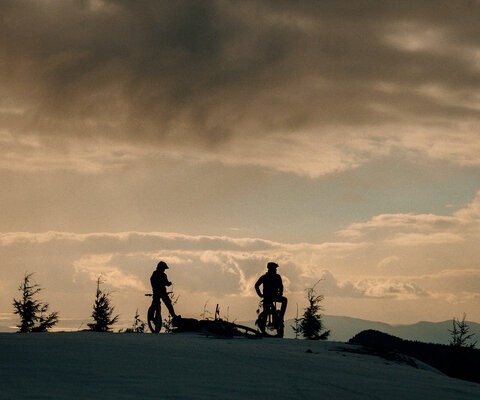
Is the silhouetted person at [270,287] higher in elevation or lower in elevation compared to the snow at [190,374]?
higher

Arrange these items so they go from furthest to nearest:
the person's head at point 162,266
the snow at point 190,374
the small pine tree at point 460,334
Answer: the small pine tree at point 460,334 < the person's head at point 162,266 < the snow at point 190,374

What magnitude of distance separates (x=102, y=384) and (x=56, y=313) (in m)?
44.3

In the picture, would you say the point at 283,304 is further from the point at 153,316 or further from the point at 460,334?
the point at 460,334

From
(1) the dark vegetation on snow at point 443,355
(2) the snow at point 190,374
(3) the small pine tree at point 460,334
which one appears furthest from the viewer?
(3) the small pine tree at point 460,334

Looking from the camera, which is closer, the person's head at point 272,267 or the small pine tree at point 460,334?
the person's head at point 272,267

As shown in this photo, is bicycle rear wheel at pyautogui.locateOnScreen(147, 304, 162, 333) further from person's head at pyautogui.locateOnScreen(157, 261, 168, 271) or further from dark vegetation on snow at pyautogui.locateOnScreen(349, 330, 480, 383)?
dark vegetation on snow at pyautogui.locateOnScreen(349, 330, 480, 383)

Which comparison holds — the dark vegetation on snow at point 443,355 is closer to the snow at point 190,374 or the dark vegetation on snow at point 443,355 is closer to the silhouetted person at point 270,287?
the silhouetted person at point 270,287

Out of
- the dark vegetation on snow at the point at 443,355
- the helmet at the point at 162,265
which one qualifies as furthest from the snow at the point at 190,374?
the dark vegetation on snow at the point at 443,355

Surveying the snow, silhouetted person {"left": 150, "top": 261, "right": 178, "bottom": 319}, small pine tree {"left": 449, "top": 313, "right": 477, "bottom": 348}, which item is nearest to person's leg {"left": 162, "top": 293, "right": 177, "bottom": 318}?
silhouetted person {"left": 150, "top": 261, "right": 178, "bottom": 319}

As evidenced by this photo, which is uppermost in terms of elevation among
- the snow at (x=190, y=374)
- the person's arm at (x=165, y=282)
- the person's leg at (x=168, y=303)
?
the person's arm at (x=165, y=282)

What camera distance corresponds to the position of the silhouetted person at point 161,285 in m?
20.9

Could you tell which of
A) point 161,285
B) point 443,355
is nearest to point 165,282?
point 161,285

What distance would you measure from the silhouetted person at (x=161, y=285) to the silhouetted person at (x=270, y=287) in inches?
96.4

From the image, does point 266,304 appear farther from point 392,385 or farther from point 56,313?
point 56,313
